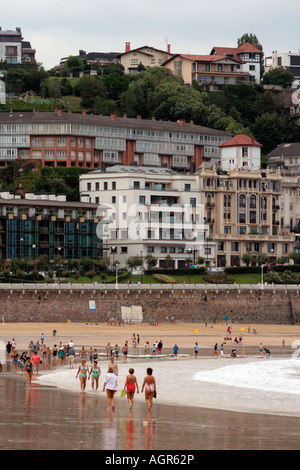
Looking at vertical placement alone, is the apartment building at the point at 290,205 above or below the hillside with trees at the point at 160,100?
below

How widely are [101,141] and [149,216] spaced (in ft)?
83.0

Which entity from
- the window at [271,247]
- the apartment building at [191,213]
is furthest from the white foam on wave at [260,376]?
the window at [271,247]

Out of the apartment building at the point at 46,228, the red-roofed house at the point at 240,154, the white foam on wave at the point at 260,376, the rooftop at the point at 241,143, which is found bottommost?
→ the white foam on wave at the point at 260,376

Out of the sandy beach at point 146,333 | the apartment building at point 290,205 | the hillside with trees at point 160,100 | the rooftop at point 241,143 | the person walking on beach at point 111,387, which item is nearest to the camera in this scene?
the person walking on beach at point 111,387

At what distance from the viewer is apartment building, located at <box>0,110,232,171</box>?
146375 millimetres

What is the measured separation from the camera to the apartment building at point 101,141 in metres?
146

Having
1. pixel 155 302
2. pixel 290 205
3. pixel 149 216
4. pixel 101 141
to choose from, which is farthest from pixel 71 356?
pixel 101 141

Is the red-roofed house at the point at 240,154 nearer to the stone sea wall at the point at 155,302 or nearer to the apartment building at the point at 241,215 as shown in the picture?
the apartment building at the point at 241,215

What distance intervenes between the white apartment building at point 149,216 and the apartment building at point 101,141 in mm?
8160

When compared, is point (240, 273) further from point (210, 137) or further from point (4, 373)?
point (4, 373)

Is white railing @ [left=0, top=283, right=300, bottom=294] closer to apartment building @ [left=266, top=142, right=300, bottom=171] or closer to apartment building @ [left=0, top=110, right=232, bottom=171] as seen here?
apartment building @ [left=0, top=110, right=232, bottom=171]

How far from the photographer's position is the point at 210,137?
15900cm

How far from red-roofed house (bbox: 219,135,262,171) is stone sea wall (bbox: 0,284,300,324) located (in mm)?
41119

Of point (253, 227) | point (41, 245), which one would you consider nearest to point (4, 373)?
point (41, 245)
